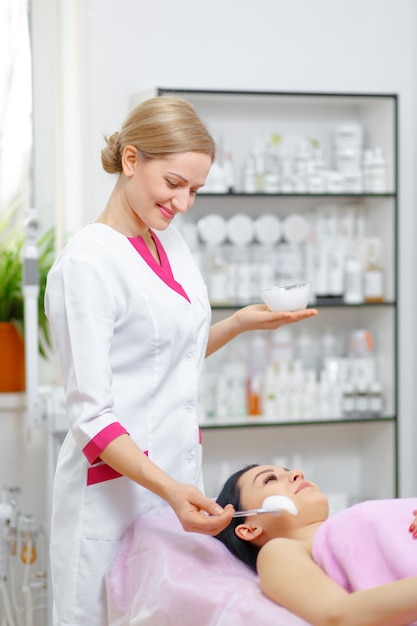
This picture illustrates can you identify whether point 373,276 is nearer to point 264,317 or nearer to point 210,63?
point 210,63

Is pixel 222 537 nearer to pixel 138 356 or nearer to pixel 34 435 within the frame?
pixel 138 356

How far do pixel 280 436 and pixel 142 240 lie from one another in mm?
1894

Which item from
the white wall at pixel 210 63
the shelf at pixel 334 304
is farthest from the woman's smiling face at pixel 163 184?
the shelf at pixel 334 304

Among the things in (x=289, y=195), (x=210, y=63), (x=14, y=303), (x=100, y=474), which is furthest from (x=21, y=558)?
(x=210, y=63)

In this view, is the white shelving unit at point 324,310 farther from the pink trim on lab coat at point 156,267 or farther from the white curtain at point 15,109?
the pink trim on lab coat at point 156,267

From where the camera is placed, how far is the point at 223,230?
3.18 metres

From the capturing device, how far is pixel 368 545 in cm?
133

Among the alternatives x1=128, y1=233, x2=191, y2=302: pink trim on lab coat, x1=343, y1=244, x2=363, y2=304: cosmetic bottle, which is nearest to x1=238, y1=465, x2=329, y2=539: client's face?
x1=128, y1=233, x2=191, y2=302: pink trim on lab coat


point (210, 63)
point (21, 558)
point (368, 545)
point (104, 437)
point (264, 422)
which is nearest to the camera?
point (368, 545)

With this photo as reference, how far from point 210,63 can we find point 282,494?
6.66 ft

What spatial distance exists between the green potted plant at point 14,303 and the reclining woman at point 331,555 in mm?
1717

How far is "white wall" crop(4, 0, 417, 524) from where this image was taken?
2.94m

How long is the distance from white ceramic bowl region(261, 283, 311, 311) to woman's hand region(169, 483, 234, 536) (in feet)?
1.60

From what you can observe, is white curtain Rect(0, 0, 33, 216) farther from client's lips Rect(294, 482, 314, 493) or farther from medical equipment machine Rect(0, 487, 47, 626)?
client's lips Rect(294, 482, 314, 493)
